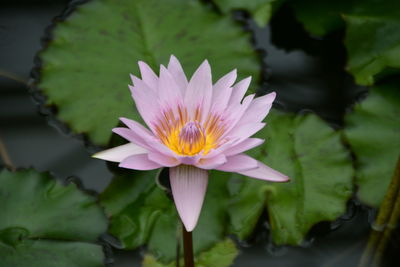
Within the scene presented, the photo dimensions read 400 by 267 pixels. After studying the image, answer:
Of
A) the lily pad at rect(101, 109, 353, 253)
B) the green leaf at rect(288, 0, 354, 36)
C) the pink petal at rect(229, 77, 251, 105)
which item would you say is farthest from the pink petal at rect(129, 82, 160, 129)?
the green leaf at rect(288, 0, 354, 36)

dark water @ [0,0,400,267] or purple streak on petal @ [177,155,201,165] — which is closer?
purple streak on petal @ [177,155,201,165]

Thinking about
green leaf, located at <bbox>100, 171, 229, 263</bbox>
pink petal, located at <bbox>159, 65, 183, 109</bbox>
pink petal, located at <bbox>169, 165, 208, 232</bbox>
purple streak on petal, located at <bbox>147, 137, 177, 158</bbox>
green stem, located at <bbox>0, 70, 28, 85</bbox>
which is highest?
pink petal, located at <bbox>159, 65, 183, 109</bbox>

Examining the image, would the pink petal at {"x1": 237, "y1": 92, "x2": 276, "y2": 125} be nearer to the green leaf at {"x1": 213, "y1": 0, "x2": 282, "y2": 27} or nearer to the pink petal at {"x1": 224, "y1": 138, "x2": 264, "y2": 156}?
the pink petal at {"x1": 224, "y1": 138, "x2": 264, "y2": 156}

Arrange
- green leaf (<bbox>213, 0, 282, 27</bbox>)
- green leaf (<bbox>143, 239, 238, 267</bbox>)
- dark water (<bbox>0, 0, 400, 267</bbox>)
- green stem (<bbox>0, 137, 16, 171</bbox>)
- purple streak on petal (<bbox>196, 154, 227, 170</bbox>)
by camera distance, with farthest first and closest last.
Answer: green leaf (<bbox>213, 0, 282, 27</bbox>) < green stem (<bbox>0, 137, 16, 171</bbox>) < dark water (<bbox>0, 0, 400, 267</bbox>) < green leaf (<bbox>143, 239, 238, 267</bbox>) < purple streak on petal (<bbox>196, 154, 227, 170</bbox>)

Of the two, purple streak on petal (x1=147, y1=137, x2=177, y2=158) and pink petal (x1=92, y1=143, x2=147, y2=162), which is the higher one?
purple streak on petal (x1=147, y1=137, x2=177, y2=158)

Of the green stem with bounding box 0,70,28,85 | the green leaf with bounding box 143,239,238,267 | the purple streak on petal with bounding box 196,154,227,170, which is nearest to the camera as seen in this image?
the purple streak on petal with bounding box 196,154,227,170

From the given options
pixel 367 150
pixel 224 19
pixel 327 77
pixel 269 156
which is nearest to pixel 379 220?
pixel 367 150

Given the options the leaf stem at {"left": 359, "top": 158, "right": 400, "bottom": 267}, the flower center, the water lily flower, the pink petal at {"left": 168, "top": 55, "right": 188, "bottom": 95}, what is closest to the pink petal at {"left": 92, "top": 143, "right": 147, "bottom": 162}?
the water lily flower
